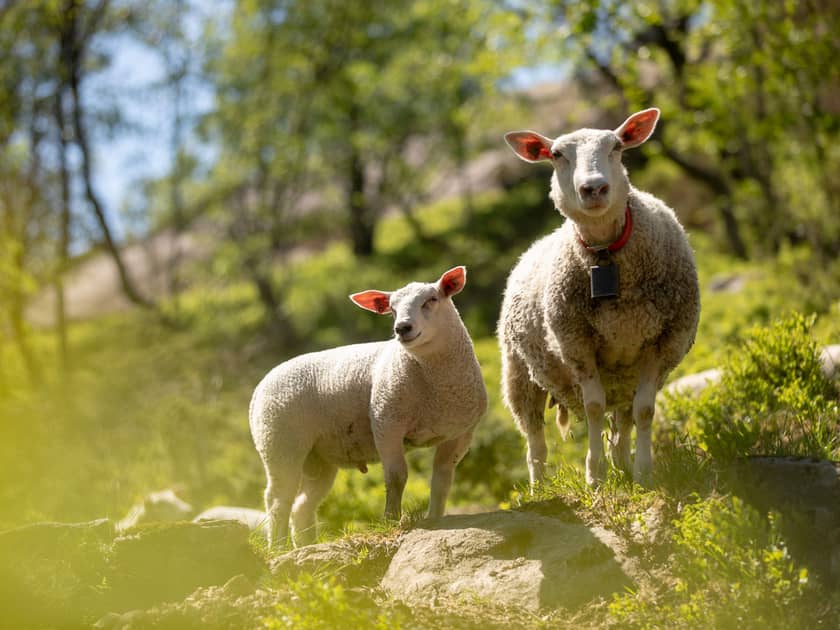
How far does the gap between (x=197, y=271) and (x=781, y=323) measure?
17508 mm

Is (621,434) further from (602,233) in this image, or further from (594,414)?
(602,233)

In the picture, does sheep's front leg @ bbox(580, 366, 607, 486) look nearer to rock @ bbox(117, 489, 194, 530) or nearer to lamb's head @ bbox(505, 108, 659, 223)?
lamb's head @ bbox(505, 108, 659, 223)

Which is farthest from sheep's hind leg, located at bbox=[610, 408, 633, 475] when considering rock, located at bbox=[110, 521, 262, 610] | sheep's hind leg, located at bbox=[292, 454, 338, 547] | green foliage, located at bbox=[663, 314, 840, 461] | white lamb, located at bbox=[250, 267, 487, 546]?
rock, located at bbox=[110, 521, 262, 610]

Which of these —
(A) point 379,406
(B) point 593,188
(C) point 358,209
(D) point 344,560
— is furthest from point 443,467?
(C) point 358,209

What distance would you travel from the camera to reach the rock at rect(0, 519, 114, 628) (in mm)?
5064

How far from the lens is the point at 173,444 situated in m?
13.7

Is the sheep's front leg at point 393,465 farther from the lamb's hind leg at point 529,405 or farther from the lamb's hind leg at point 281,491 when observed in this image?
the lamb's hind leg at point 529,405

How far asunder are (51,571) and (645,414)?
3448 millimetres

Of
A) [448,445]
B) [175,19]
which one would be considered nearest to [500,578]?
[448,445]

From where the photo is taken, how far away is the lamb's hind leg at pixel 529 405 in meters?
6.63

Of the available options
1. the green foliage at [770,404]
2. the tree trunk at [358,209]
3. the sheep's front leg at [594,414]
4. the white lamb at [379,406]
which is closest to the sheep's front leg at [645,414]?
the sheep's front leg at [594,414]

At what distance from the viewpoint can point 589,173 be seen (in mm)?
5238

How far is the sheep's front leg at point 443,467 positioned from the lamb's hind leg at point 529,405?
0.68 metres

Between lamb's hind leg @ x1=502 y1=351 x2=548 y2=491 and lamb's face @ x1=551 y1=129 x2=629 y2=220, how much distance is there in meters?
1.45
